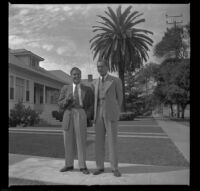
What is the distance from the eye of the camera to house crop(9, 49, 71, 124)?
5227 millimetres

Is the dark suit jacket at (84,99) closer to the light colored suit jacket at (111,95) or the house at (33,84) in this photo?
the light colored suit jacket at (111,95)

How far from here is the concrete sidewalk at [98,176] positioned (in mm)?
4273

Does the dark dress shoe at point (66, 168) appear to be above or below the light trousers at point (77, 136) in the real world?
below

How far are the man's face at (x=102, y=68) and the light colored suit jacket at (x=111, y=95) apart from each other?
0.37ft

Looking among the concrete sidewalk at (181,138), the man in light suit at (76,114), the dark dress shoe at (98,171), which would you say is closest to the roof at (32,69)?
the man in light suit at (76,114)

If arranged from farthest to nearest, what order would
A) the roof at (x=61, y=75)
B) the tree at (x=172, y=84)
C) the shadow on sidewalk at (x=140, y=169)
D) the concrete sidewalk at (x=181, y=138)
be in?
1. the tree at (x=172, y=84)
2. the concrete sidewalk at (x=181, y=138)
3. the roof at (x=61, y=75)
4. the shadow on sidewalk at (x=140, y=169)

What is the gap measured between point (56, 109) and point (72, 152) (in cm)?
103

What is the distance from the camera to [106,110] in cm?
466

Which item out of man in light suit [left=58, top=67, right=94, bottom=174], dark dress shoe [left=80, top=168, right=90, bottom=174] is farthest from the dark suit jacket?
dark dress shoe [left=80, top=168, right=90, bottom=174]

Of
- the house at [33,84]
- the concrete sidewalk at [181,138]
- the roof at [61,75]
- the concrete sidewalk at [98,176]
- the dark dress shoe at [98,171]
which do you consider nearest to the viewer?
the concrete sidewalk at [98,176]

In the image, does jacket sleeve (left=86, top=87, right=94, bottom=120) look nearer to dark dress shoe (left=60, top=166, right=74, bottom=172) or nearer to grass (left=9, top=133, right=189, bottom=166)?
dark dress shoe (left=60, top=166, right=74, bottom=172)

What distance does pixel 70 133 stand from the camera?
4.91m

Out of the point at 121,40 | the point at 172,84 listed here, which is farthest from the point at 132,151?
the point at 172,84

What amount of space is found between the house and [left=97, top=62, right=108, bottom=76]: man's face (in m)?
0.74
